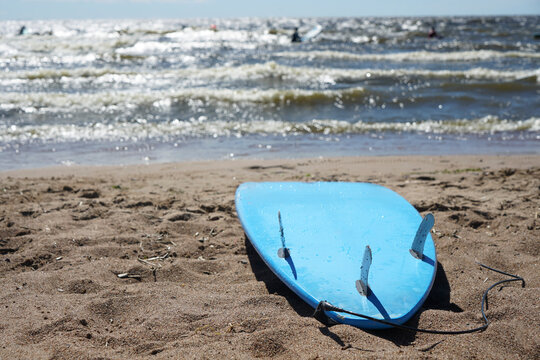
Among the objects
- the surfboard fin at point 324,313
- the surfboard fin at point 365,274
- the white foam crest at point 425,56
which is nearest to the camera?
the surfboard fin at point 324,313

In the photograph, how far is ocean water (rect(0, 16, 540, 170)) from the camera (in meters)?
6.11

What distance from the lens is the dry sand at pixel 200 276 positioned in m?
1.93

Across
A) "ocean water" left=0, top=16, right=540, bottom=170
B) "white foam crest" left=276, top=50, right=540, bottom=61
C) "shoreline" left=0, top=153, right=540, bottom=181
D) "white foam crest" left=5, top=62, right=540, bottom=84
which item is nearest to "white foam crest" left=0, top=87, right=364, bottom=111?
"ocean water" left=0, top=16, right=540, bottom=170

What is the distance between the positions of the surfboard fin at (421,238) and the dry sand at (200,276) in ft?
0.61

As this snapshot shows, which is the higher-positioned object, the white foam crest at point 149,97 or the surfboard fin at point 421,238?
the white foam crest at point 149,97

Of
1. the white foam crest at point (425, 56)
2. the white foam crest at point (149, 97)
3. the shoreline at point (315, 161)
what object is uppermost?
the white foam crest at point (425, 56)

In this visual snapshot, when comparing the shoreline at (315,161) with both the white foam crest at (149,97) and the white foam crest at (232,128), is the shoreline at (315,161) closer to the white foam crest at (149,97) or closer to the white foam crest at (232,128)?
the white foam crest at (232,128)

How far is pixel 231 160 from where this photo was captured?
547 centimetres

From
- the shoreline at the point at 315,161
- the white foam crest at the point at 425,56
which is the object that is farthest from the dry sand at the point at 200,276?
the white foam crest at the point at 425,56

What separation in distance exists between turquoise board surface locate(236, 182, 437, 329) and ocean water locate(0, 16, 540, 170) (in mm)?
2475

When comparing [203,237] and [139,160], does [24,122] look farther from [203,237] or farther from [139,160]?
[203,237]

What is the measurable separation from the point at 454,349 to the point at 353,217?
1.17m

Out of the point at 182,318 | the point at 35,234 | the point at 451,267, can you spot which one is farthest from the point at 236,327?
the point at 35,234

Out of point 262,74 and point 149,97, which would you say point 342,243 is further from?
point 262,74
